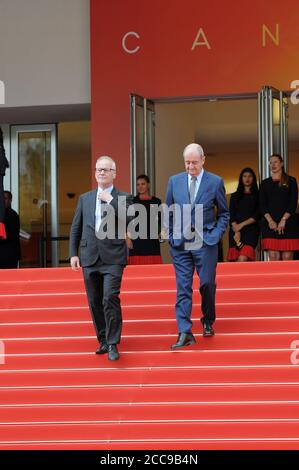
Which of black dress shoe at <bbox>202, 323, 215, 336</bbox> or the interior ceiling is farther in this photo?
the interior ceiling

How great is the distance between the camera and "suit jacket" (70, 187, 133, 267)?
8.27m

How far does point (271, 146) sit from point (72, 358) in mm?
6366

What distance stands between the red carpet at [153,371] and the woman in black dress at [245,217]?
219 cm

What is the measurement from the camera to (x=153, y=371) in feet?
26.4

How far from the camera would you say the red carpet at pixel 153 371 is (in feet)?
22.9

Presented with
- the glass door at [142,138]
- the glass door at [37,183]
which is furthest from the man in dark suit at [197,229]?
the glass door at [37,183]

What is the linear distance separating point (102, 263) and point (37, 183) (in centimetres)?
886

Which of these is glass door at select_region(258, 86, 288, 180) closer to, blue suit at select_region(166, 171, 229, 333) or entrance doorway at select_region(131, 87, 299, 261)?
entrance doorway at select_region(131, 87, 299, 261)

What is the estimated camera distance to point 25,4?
15.4 metres

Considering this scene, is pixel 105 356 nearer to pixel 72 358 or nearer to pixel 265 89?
pixel 72 358

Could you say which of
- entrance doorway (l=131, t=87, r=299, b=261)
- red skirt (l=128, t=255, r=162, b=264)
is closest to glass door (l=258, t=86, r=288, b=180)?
entrance doorway (l=131, t=87, r=299, b=261)

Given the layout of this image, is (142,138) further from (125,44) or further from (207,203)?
(207,203)

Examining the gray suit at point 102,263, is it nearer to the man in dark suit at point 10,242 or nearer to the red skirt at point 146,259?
the red skirt at point 146,259

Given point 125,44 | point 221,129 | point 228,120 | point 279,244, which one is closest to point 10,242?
point 125,44
